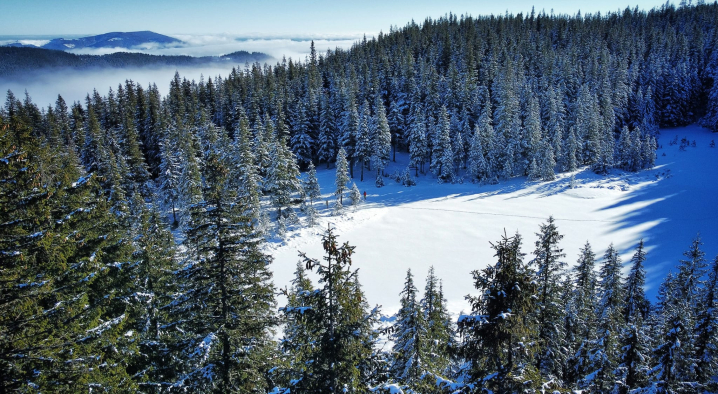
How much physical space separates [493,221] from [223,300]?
127 ft

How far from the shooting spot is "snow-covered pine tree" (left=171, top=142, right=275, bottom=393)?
10.6 metres

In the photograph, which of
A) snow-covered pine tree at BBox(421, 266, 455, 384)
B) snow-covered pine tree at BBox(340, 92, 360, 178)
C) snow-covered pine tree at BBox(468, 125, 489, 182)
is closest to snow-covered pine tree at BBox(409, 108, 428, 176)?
snow-covered pine tree at BBox(468, 125, 489, 182)

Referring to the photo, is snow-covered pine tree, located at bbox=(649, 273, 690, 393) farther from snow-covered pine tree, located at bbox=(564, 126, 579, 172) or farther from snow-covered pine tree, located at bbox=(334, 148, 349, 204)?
snow-covered pine tree, located at bbox=(564, 126, 579, 172)

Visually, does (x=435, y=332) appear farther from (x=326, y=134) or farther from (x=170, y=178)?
(x=326, y=134)

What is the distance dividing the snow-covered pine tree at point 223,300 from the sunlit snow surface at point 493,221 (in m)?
16.8

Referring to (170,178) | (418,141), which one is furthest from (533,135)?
(170,178)

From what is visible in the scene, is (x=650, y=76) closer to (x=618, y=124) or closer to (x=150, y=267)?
(x=618, y=124)

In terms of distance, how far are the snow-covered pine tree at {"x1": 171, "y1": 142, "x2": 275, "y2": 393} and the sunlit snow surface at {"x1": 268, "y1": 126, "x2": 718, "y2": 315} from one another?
16.8 metres

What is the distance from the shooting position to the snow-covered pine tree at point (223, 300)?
34.8 feet

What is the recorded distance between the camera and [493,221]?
44406 millimetres

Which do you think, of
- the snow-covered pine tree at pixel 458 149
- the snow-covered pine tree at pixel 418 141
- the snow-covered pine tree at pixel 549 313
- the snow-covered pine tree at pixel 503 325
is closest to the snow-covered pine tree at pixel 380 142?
the snow-covered pine tree at pixel 418 141

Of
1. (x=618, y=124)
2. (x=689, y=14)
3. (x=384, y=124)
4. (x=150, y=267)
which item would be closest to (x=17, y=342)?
(x=150, y=267)

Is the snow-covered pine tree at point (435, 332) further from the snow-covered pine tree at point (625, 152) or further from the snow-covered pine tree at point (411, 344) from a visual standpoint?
the snow-covered pine tree at point (625, 152)

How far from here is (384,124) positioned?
62.6 meters
